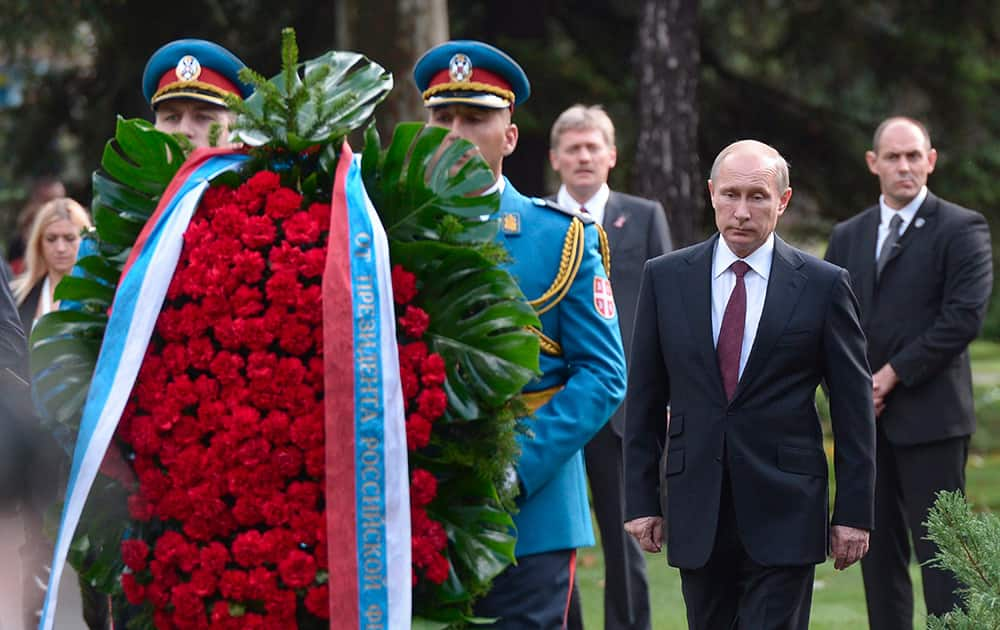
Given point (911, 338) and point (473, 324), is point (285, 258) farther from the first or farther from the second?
point (911, 338)

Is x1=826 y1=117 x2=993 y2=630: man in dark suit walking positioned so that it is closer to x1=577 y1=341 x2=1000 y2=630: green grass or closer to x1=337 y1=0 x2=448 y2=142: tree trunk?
x1=577 y1=341 x2=1000 y2=630: green grass

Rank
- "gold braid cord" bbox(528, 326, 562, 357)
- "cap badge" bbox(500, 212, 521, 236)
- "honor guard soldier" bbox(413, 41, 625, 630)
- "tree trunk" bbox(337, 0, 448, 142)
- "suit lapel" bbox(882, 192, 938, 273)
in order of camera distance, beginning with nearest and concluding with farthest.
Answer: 1. "honor guard soldier" bbox(413, 41, 625, 630)
2. "gold braid cord" bbox(528, 326, 562, 357)
3. "cap badge" bbox(500, 212, 521, 236)
4. "suit lapel" bbox(882, 192, 938, 273)
5. "tree trunk" bbox(337, 0, 448, 142)

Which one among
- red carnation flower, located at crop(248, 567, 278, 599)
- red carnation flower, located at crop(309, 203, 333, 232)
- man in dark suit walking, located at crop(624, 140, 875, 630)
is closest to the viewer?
red carnation flower, located at crop(248, 567, 278, 599)

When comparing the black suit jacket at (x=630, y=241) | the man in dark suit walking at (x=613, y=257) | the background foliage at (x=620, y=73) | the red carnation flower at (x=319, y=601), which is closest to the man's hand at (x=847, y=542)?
the red carnation flower at (x=319, y=601)

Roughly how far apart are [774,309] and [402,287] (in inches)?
71.0

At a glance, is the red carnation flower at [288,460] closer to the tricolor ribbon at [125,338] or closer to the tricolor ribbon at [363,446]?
the tricolor ribbon at [363,446]

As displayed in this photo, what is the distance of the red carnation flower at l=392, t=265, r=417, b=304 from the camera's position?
12.8 feet

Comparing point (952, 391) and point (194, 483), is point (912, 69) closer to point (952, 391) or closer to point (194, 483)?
point (952, 391)

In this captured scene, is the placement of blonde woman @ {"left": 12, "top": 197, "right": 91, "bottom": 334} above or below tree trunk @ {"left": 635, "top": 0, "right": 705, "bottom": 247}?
below

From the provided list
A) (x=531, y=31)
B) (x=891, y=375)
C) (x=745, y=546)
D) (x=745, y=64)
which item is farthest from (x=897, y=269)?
(x=745, y=64)

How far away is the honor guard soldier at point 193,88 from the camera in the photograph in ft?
19.2

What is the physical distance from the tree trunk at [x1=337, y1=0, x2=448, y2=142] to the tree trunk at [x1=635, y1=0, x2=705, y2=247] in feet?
6.02

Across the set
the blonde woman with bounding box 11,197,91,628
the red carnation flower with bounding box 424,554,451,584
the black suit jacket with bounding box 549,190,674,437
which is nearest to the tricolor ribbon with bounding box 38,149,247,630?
the red carnation flower with bounding box 424,554,451,584

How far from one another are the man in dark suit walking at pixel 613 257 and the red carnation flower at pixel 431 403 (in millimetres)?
4244
